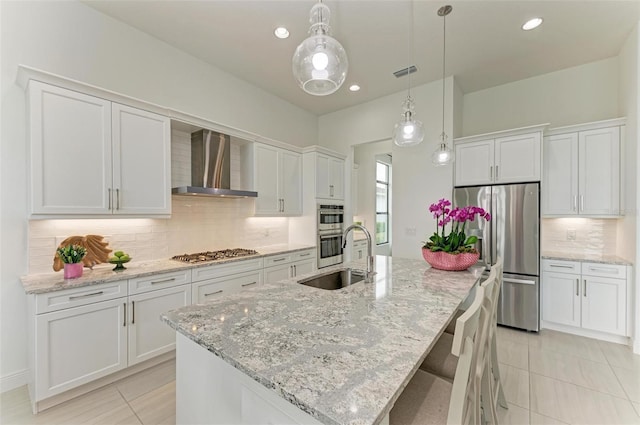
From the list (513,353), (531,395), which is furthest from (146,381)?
(513,353)

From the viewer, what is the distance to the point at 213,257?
2965 millimetres

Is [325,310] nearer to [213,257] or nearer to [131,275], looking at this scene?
[131,275]

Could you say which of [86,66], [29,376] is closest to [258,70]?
[86,66]

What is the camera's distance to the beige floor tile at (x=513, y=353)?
2523 mm

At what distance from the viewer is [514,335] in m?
3.14

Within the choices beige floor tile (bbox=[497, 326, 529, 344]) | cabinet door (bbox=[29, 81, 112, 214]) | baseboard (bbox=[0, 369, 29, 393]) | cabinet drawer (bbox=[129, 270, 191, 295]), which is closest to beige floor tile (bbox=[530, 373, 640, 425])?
beige floor tile (bbox=[497, 326, 529, 344])

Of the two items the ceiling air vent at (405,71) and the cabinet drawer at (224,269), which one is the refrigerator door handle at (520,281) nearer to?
the ceiling air vent at (405,71)

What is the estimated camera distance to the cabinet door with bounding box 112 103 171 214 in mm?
2348

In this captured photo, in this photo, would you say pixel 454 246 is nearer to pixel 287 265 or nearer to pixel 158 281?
pixel 287 265

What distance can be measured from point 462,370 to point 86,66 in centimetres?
360

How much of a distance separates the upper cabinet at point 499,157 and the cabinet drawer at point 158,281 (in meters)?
3.55

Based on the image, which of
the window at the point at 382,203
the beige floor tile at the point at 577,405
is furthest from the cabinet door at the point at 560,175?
the window at the point at 382,203

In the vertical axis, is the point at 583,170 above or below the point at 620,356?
above

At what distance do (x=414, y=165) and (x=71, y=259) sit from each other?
398cm
